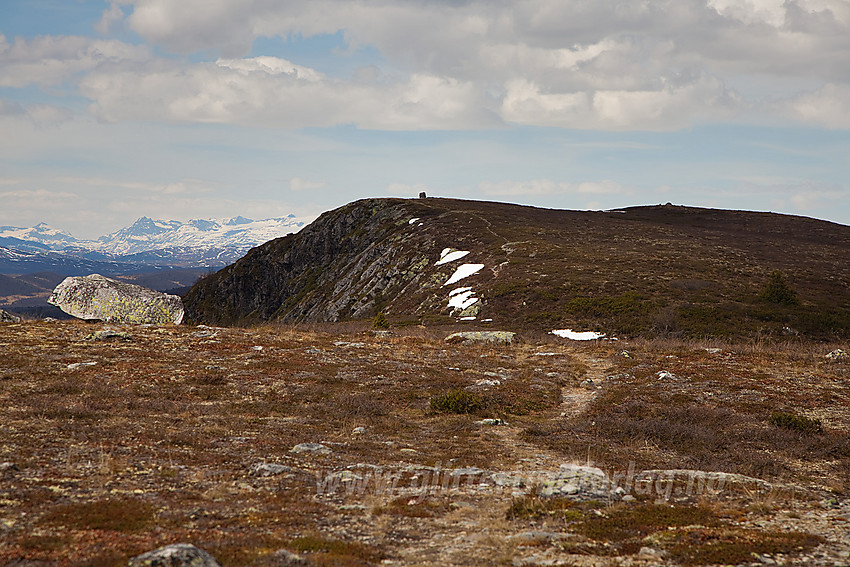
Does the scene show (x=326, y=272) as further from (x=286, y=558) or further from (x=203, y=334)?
(x=286, y=558)

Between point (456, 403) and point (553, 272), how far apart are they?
155ft

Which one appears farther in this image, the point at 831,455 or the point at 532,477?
the point at 831,455

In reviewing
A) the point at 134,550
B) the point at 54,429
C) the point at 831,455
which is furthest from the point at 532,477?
the point at 54,429

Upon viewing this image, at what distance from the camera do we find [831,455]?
53.2ft

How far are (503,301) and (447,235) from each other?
35.6 m

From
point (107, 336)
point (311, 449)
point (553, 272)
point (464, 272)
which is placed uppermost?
point (553, 272)

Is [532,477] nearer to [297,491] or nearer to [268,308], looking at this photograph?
[297,491]

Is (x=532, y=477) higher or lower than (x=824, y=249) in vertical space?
lower

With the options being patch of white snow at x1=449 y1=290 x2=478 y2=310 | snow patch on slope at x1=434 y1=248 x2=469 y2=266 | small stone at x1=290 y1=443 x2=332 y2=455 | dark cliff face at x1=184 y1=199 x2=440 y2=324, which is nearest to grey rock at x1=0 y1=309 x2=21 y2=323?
small stone at x1=290 y1=443 x2=332 y2=455

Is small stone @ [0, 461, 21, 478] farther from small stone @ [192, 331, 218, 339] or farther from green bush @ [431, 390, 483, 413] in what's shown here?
small stone @ [192, 331, 218, 339]

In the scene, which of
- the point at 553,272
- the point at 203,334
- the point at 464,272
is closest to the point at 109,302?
the point at 203,334

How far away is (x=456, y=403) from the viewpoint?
21.2 metres

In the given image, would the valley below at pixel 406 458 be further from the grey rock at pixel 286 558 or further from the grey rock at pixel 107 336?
the grey rock at pixel 107 336

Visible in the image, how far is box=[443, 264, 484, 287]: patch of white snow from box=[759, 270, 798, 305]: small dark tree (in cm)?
3326
